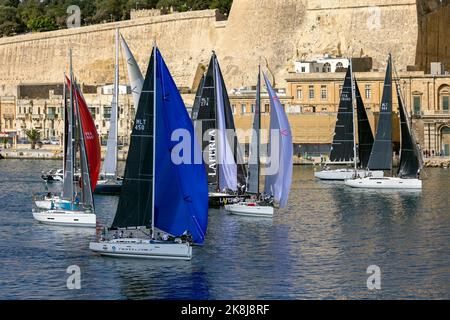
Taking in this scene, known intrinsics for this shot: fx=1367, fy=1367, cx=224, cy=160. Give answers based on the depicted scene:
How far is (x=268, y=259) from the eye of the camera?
34156mm

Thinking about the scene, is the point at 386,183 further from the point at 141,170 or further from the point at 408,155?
the point at 141,170

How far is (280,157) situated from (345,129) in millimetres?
16128

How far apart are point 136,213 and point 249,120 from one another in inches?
1677

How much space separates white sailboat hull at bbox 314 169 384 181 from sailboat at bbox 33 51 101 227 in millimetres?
16468

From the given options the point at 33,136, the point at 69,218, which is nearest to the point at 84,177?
the point at 69,218

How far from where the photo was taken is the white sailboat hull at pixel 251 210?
42.6 m

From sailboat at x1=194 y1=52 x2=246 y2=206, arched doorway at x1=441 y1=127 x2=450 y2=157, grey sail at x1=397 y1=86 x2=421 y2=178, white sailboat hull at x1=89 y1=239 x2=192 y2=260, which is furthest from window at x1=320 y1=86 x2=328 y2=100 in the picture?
white sailboat hull at x1=89 y1=239 x2=192 y2=260

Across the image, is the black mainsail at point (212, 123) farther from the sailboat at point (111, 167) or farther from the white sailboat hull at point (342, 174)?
the white sailboat hull at point (342, 174)

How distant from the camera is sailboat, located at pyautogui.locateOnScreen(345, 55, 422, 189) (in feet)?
179

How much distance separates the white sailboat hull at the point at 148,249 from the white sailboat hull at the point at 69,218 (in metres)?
6.33
